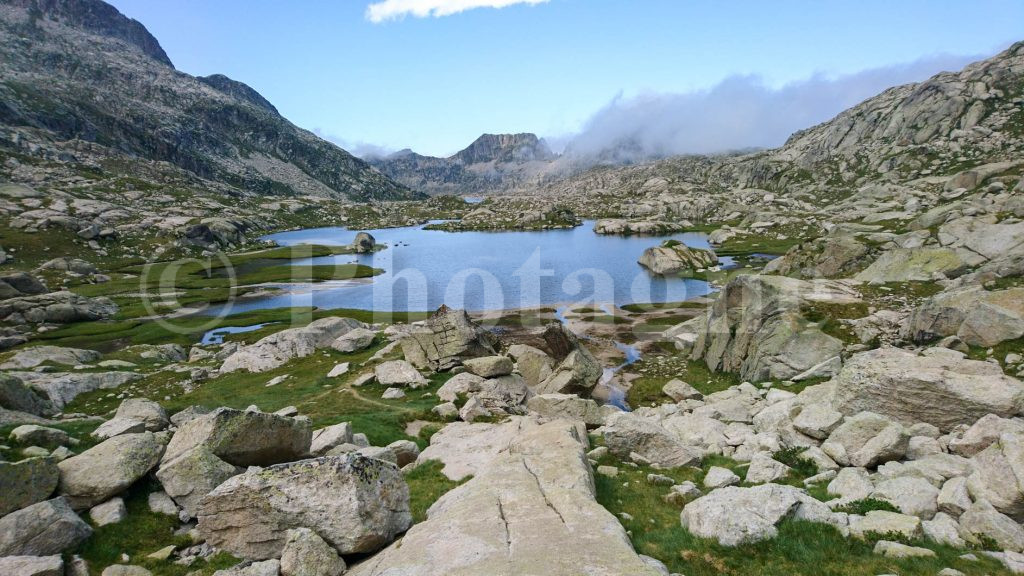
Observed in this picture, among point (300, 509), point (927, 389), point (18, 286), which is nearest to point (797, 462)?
point (927, 389)

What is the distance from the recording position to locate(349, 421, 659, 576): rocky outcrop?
491 inches

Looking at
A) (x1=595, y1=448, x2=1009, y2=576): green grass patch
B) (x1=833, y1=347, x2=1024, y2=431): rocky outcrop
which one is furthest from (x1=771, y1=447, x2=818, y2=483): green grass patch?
(x1=595, y1=448, x2=1009, y2=576): green grass patch

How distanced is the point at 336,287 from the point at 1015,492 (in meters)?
137

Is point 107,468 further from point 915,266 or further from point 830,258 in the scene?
point 830,258

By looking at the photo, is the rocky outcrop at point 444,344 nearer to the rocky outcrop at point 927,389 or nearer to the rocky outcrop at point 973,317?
the rocky outcrop at point 927,389

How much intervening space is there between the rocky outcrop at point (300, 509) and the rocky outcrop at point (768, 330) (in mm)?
39656

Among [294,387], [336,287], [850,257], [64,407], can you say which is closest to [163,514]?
[294,387]

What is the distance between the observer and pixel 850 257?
2972 inches

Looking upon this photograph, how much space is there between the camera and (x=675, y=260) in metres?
142

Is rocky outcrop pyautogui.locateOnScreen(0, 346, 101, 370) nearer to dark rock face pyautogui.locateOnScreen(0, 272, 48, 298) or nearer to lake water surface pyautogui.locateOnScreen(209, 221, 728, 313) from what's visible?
lake water surface pyautogui.locateOnScreen(209, 221, 728, 313)

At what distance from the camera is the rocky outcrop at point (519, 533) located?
12.5m

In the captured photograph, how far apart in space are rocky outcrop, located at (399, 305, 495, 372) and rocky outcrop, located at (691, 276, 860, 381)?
89.0ft

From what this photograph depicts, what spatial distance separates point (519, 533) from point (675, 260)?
137786 mm

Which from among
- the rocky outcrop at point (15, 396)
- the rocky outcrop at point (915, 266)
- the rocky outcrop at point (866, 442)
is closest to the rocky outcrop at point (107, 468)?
the rocky outcrop at point (15, 396)
